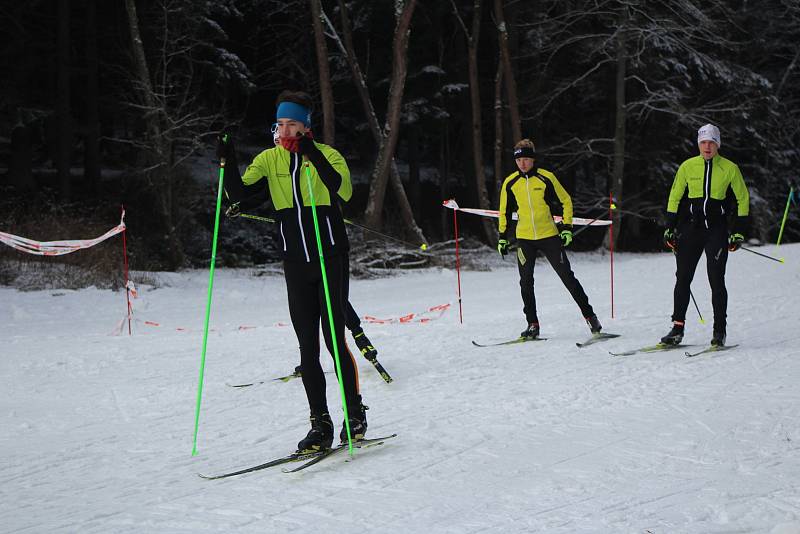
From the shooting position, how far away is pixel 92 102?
22.2 metres

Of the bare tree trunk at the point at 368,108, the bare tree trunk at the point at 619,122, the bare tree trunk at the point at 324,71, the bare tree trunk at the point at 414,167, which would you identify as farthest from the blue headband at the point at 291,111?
the bare tree trunk at the point at 414,167

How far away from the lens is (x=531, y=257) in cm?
850

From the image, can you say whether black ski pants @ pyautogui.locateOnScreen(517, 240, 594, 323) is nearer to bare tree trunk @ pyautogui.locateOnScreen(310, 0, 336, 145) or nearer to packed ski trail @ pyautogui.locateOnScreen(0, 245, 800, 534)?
packed ski trail @ pyautogui.locateOnScreen(0, 245, 800, 534)

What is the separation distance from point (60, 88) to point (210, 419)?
57.8 feet

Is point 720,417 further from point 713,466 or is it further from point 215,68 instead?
point 215,68

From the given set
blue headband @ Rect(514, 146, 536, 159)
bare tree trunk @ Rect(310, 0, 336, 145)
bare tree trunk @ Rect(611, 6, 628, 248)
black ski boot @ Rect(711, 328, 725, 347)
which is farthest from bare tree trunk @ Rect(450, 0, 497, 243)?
black ski boot @ Rect(711, 328, 725, 347)

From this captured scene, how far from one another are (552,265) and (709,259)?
1.68 m

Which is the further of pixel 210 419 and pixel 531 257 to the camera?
pixel 531 257

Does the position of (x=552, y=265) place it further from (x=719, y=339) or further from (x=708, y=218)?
(x=719, y=339)

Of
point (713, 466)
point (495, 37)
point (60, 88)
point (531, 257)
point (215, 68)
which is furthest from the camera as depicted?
point (495, 37)

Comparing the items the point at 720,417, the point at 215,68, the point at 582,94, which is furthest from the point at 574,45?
the point at 720,417

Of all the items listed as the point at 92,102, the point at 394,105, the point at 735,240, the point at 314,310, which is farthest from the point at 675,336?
the point at 92,102

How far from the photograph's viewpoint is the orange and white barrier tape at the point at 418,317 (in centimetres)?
1093

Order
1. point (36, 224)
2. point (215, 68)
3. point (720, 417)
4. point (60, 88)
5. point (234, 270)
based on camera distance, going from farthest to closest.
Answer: point (215, 68)
point (60, 88)
point (234, 270)
point (36, 224)
point (720, 417)
